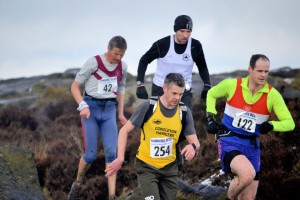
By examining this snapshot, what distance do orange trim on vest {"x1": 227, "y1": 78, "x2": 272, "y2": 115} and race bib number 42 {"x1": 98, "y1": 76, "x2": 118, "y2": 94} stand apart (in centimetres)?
176

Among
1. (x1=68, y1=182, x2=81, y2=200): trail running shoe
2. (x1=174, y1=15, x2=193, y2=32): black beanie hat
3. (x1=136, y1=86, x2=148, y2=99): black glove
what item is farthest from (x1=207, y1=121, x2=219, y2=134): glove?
(x1=68, y1=182, x2=81, y2=200): trail running shoe

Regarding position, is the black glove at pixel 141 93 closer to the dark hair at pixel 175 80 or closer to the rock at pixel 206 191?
the rock at pixel 206 191

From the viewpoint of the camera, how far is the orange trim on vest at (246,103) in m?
5.15

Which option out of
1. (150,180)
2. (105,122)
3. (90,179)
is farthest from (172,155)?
(90,179)

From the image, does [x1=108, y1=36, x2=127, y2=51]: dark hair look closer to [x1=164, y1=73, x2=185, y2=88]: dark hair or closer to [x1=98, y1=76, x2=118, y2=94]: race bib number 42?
[x1=98, y1=76, x2=118, y2=94]: race bib number 42

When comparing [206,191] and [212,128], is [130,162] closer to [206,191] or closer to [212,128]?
[206,191]

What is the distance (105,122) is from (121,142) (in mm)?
1795

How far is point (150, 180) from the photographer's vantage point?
4.61 meters

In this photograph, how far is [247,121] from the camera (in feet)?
16.9

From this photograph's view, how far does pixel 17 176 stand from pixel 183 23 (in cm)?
288

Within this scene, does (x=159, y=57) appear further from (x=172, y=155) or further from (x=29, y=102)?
(x=29, y=102)

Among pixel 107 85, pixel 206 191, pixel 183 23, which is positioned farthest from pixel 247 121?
pixel 107 85

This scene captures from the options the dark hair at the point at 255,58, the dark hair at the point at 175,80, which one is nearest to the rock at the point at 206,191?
the dark hair at the point at 255,58

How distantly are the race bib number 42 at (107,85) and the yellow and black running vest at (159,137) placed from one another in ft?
5.59
